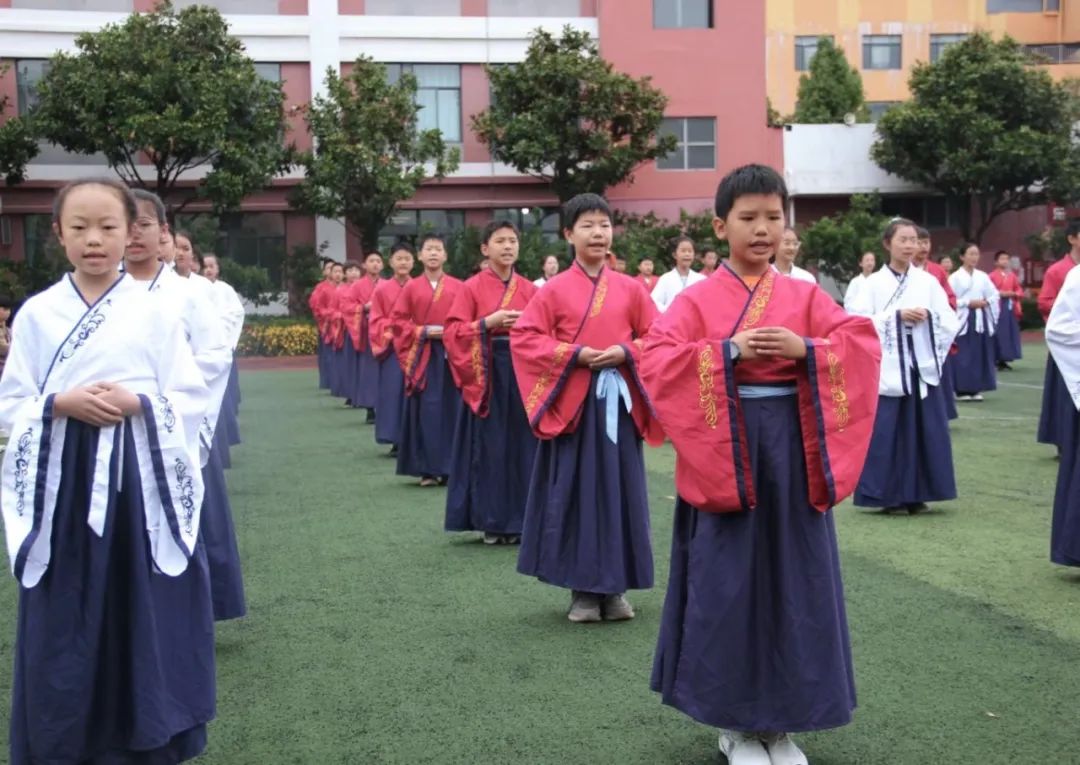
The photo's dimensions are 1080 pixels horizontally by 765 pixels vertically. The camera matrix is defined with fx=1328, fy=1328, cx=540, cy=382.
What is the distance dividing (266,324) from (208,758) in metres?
22.0

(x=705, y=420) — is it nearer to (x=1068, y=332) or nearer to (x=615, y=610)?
(x=615, y=610)

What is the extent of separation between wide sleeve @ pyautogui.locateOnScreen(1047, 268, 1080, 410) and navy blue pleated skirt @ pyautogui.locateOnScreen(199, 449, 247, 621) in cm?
359

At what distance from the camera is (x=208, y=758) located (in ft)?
13.3

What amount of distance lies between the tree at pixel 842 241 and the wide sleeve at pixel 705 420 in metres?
22.1

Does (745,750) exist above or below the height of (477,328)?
below

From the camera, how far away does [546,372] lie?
562 centimetres

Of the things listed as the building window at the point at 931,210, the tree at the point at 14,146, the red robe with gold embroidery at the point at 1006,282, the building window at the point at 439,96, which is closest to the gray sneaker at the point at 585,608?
the red robe with gold embroidery at the point at 1006,282

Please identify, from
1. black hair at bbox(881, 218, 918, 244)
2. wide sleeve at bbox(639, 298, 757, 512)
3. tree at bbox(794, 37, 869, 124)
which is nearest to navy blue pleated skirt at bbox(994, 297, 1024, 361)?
black hair at bbox(881, 218, 918, 244)

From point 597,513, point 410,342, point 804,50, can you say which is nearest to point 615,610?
point 597,513

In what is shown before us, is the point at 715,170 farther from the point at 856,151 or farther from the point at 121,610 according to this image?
the point at 121,610

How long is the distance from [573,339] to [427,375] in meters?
4.10

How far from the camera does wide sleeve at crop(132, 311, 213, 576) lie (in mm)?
3604

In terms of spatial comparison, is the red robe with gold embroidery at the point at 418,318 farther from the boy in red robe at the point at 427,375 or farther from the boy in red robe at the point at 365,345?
the boy in red robe at the point at 365,345

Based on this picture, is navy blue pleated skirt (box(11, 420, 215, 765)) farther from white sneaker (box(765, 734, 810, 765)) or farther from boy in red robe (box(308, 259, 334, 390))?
boy in red robe (box(308, 259, 334, 390))
